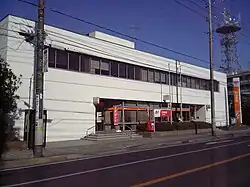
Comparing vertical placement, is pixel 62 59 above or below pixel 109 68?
above

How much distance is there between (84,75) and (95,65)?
1906mm

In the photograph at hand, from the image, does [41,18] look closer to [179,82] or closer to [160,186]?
[160,186]

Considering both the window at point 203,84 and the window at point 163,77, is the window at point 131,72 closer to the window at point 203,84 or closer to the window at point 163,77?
the window at point 163,77

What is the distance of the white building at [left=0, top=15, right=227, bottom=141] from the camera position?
73.2 ft

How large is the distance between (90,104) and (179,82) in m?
15.8

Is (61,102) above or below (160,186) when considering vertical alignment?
above

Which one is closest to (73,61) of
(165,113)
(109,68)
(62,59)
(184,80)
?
(62,59)

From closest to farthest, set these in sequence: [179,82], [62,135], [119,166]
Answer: [119,166] < [62,135] < [179,82]

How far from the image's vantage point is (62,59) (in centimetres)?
2506

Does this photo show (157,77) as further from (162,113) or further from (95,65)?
(95,65)

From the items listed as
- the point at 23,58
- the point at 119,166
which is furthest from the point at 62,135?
the point at 119,166

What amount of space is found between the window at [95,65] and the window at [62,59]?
2813 millimetres

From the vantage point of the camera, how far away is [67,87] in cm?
2497

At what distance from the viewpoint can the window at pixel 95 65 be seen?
2756 centimetres
